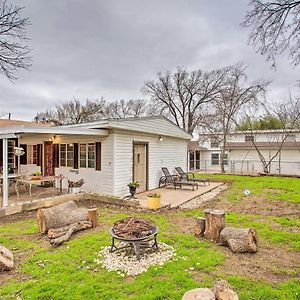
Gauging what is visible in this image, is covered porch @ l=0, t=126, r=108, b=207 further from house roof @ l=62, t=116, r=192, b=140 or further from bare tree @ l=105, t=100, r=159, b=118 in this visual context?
bare tree @ l=105, t=100, r=159, b=118

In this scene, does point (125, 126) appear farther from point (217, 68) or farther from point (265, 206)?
point (217, 68)

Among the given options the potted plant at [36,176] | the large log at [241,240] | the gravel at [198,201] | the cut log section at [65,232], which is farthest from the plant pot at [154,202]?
the potted plant at [36,176]

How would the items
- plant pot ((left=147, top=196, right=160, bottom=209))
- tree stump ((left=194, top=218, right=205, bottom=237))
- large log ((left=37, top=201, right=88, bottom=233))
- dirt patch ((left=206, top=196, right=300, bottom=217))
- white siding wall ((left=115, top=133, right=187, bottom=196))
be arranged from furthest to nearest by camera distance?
white siding wall ((left=115, top=133, right=187, bottom=196)) < plant pot ((left=147, top=196, right=160, bottom=209)) < dirt patch ((left=206, top=196, right=300, bottom=217)) < large log ((left=37, top=201, right=88, bottom=233)) < tree stump ((left=194, top=218, right=205, bottom=237))

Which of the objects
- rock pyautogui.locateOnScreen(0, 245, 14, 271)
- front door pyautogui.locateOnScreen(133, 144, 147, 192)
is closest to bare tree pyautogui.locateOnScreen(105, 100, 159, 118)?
front door pyautogui.locateOnScreen(133, 144, 147, 192)

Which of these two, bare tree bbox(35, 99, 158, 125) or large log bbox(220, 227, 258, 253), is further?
bare tree bbox(35, 99, 158, 125)

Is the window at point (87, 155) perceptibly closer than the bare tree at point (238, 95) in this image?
Yes

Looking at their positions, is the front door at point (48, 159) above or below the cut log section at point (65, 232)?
above

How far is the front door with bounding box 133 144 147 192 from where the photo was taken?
10.3 meters

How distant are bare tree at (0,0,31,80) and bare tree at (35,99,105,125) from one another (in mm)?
20195

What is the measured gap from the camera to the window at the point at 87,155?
944 cm

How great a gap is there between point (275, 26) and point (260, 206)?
5.45 m

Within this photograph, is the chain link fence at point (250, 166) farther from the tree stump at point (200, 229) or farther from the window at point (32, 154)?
the tree stump at point (200, 229)

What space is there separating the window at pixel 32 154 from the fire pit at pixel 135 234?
→ 28.2ft

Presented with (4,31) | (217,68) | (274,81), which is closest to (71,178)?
(4,31)
